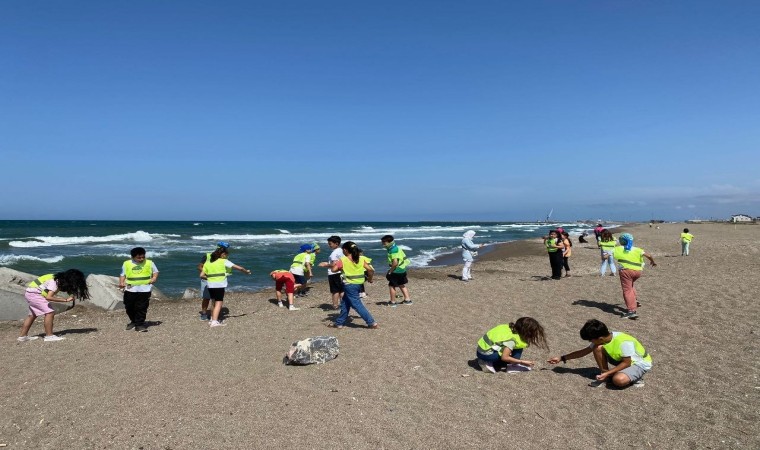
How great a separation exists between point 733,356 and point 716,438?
3078 mm

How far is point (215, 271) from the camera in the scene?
31.8 ft

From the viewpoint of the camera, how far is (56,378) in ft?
21.7

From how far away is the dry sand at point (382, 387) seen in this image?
188 inches

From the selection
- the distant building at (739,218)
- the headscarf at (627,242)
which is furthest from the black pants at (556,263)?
the distant building at (739,218)

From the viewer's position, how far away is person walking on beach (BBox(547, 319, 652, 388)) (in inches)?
232

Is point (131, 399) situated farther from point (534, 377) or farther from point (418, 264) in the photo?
point (418, 264)

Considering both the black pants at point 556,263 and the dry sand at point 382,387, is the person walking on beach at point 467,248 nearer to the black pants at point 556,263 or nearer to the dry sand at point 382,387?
the black pants at point 556,263

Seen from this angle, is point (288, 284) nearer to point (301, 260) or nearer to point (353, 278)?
point (301, 260)

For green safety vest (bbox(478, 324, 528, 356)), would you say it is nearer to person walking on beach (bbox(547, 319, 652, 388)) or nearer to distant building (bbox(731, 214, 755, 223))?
person walking on beach (bbox(547, 319, 652, 388))

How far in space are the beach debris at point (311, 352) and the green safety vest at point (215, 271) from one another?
131 inches

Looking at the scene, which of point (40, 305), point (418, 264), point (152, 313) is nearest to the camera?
point (40, 305)

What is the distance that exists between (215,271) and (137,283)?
1.51 m

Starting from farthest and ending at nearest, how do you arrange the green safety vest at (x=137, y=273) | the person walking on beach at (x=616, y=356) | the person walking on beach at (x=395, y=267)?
1. the person walking on beach at (x=395, y=267)
2. the green safety vest at (x=137, y=273)
3. the person walking on beach at (x=616, y=356)

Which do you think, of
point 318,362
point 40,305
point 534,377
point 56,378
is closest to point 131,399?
point 56,378
